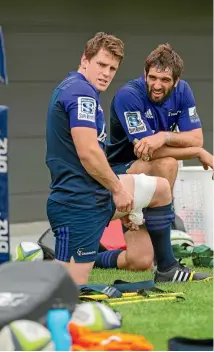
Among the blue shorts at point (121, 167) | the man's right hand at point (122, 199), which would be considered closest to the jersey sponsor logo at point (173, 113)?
the blue shorts at point (121, 167)

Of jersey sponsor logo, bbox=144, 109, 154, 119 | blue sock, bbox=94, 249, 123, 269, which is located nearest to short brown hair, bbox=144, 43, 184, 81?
jersey sponsor logo, bbox=144, 109, 154, 119

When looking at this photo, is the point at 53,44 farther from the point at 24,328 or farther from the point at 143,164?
the point at 24,328

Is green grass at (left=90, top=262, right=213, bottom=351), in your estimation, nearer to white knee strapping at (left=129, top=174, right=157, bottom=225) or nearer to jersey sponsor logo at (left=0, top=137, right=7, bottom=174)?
white knee strapping at (left=129, top=174, right=157, bottom=225)

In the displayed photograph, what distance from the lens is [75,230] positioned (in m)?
6.22

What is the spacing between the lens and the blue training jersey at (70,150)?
20.1ft

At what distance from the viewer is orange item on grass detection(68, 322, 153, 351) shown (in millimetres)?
4348

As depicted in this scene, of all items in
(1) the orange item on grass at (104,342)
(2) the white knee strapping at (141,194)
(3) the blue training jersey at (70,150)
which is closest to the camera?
(1) the orange item on grass at (104,342)

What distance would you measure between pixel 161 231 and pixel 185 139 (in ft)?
2.74

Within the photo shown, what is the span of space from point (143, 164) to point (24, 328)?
3077mm

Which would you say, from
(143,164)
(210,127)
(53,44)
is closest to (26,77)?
(53,44)

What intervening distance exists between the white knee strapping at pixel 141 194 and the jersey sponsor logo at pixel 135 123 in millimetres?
501

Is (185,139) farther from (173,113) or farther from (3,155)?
(3,155)

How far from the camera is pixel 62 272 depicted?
4426 millimetres

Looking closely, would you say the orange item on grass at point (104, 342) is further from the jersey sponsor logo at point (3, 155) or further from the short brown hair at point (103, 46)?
the short brown hair at point (103, 46)
